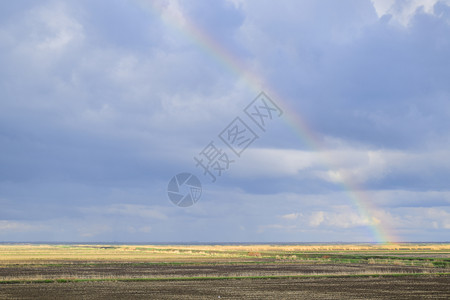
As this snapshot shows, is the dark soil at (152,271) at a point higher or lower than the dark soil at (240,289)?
higher

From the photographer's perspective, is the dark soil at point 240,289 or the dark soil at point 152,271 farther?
the dark soil at point 152,271

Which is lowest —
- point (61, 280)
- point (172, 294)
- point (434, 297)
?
point (434, 297)

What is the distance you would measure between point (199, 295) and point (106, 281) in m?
15.6

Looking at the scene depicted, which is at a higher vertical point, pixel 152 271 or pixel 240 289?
pixel 152 271

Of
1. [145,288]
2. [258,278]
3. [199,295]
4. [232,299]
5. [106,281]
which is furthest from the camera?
[258,278]

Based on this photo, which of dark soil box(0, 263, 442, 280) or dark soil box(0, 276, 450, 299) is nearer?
dark soil box(0, 276, 450, 299)

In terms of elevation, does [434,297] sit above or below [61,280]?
below

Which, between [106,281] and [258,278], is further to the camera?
[258,278]

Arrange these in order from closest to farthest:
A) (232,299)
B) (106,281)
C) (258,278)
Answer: (232,299) < (106,281) < (258,278)

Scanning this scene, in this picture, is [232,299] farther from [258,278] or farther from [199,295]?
[258,278]

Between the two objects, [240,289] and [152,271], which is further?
[152,271]

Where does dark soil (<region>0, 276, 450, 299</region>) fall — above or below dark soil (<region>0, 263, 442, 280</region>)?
below

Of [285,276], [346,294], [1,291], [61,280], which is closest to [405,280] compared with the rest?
[285,276]

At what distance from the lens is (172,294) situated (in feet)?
133
